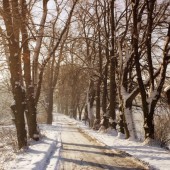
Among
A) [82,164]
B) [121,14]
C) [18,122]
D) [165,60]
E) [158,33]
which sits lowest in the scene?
[82,164]

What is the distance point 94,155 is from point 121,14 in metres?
13.9

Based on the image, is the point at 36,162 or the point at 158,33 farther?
the point at 158,33

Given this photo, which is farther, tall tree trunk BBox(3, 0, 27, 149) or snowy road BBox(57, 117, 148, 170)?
tall tree trunk BBox(3, 0, 27, 149)

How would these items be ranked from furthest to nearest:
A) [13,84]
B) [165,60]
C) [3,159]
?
[165,60] → [13,84] → [3,159]

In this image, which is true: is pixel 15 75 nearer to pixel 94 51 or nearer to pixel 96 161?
pixel 96 161

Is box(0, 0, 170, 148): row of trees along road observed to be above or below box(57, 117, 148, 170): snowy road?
above

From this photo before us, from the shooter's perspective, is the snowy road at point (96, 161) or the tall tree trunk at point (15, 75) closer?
the snowy road at point (96, 161)

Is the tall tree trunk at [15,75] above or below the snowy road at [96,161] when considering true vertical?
above

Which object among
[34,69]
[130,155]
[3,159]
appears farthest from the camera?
[34,69]

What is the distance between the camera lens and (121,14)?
957 inches

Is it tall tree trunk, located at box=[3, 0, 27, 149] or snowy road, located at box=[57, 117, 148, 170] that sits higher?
tall tree trunk, located at box=[3, 0, 27, 149]

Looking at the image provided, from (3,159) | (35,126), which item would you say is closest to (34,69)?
(35,126)

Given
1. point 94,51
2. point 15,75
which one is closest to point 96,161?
point 15,75

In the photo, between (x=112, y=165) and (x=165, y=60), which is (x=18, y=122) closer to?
(x=112, y=165)
